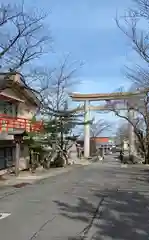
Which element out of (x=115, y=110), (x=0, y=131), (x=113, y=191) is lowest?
(x=113, y=191)

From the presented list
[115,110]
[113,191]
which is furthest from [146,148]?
[113,191]

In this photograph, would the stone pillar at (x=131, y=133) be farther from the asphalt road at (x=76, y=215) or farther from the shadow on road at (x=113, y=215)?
the shadow on road at (x=113, y=215)

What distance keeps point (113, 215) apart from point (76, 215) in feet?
3.56

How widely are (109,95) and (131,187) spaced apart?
33.1 metres

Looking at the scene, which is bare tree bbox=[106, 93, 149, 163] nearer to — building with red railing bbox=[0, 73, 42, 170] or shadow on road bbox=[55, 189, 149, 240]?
building with red railing bbox=[0, 73, 42, 170]

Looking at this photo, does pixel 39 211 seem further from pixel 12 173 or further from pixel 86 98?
pixel 86 98

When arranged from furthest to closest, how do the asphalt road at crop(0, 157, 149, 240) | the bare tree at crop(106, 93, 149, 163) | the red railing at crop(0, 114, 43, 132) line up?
the bare tree at crop(106, 93, 149, 163) < the red railing at crop(0, 114, 43, 132) < the asphalt road at crop(0, 157, 149, 240)

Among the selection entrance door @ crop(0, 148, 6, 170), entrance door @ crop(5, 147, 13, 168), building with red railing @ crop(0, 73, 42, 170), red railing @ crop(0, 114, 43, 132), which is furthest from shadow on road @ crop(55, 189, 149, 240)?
entrance door @ crop(5, 147, 13, 168)

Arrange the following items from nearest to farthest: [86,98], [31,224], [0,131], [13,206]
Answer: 1. [31,224]
2. [13,206]
3. [0,131]
4. [86,98]

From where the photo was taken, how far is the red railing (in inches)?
1027

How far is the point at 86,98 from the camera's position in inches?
2173

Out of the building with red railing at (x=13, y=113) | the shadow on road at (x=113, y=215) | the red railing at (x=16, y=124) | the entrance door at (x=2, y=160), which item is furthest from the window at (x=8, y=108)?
the shadow on road at (x=113, y=215)

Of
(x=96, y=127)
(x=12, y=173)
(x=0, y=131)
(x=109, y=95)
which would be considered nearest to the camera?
(x=0, y=131)

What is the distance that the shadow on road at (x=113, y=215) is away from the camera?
9102 mm
